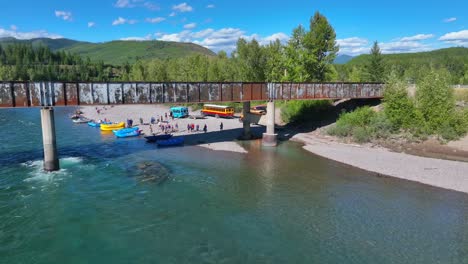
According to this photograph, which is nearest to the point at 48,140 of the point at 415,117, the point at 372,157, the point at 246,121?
the point at 246,121

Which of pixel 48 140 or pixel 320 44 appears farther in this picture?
pixel 320 44

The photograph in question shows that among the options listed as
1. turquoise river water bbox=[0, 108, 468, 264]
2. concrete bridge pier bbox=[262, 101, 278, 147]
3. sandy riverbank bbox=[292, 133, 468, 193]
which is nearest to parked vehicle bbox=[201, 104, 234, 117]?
concrete bridge pier bbox=[262, 101, 278, 147]

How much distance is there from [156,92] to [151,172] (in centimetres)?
1119

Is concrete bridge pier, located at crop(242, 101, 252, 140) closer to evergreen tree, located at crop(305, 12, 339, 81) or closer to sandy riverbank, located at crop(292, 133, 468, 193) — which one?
sandy riverbank, located at crop(292, 133, 468, 193)

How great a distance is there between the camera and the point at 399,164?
37500 mm

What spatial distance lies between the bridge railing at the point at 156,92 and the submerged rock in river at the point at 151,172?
794 cm

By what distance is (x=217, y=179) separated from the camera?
3275 cm

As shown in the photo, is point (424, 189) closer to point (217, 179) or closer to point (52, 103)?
point (217, 179)

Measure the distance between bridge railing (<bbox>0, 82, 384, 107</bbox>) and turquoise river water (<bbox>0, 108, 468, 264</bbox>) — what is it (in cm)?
760

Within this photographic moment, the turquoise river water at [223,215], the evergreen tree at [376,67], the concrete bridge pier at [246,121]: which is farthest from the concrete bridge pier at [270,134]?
the evergreen tree at [376,67]

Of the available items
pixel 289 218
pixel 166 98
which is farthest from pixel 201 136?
pixel 289 218

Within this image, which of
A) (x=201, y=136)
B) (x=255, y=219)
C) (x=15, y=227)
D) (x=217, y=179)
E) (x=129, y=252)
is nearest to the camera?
(x=129, y=252)

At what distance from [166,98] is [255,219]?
23275mm

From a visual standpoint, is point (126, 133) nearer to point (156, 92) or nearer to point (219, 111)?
point (156, 92)
